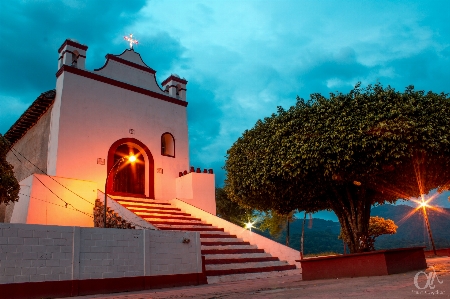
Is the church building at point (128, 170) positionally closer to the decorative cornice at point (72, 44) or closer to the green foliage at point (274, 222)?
the decorative cornice at point (72, 44)

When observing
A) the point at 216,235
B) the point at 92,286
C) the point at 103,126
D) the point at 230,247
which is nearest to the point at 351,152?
the point at 230,247

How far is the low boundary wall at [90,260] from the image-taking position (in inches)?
280

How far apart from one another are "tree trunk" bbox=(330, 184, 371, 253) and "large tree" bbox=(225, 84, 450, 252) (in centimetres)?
3

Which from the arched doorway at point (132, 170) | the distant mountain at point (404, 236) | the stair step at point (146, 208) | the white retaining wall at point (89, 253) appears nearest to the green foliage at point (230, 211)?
the arched doorway at point (132, 170)

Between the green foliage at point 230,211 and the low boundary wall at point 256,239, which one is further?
the green foliage at point 230,211

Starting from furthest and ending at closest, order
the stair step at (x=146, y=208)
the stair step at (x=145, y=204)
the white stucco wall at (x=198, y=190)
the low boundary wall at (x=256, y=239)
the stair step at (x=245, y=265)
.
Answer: the white stucco wall at (x=198, y=190)
the stair step at (x=145, y=204)
the stair step at (x=146, y=208)
the low boundary wall at (x=256, y=239)
the stair step at (x=245, y=265)

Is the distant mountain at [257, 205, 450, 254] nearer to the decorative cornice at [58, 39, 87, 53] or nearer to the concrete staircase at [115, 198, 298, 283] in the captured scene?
the concrete staircase at [115, 198, 298, 283]

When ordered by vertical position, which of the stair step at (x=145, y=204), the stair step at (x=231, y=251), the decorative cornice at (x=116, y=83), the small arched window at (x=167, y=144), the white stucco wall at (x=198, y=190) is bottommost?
the stair step at (x=231, y=251)

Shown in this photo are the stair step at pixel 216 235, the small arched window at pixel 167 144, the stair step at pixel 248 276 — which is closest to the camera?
the stair step at pixel 248 276

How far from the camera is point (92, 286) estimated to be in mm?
7930

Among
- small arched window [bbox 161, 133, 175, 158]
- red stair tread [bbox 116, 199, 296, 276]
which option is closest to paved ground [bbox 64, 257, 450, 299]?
red stair tread [bbox 116, 199, 296, 276]

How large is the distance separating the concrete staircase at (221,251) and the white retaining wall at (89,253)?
1305mm

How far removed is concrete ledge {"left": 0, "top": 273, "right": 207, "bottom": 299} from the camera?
22.9 ft

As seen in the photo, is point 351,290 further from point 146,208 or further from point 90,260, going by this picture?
point 146,208
